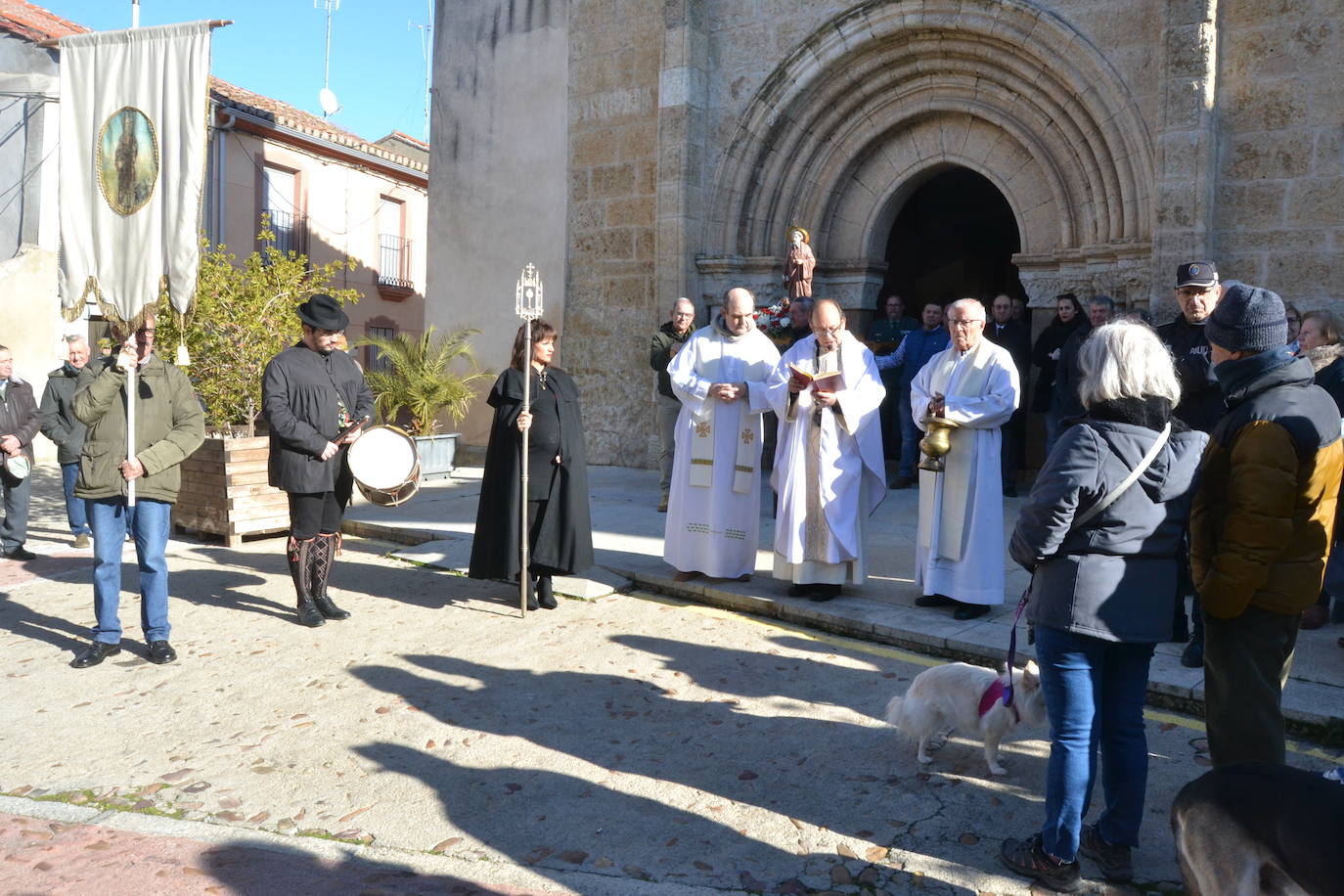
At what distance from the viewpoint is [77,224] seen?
6391mm

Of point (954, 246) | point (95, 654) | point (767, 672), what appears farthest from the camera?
point (954, 246)

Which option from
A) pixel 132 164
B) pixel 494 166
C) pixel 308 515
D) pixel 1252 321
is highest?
pixel 494 166

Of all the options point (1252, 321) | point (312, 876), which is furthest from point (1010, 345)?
point (312, 876)

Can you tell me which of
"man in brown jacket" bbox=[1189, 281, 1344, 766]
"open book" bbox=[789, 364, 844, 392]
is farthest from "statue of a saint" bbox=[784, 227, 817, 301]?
"man in brown jacket" bbox=[1189, 281, 1344, 766]

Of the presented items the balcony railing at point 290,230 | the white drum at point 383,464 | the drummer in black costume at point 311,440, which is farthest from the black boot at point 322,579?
the balcony railing at point 290,230

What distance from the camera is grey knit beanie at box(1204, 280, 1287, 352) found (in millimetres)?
3227

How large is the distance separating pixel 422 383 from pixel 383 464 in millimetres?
6729

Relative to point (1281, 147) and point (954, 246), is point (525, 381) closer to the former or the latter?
point (1281, 147)

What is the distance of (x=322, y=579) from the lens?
639 centimetres

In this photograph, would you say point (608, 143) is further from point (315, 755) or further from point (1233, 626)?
point (1233, 626)

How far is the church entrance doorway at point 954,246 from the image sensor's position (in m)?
14.4

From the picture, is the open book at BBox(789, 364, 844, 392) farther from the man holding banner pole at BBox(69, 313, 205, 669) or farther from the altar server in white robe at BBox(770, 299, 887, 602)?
the man holding banner pole at BBox(69, 313, 205, 669)

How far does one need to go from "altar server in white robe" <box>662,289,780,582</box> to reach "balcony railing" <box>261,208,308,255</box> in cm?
1643

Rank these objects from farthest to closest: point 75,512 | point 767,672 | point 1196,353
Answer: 1. point 75,512
2. point 1196,353
3. point 767,672
